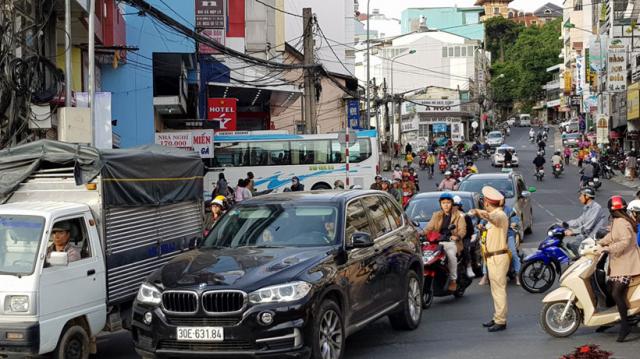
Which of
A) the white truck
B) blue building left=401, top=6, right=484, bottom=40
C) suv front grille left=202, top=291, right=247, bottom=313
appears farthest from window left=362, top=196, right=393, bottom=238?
blue building left=401, top=6, right=484, bottom=40

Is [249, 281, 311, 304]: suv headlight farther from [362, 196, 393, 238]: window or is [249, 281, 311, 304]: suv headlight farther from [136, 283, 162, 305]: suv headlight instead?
[362, 196, 393, 238]: window

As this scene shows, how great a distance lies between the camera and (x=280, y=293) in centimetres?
750

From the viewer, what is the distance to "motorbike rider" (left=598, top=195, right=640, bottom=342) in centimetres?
909

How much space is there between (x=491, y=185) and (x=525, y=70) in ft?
358

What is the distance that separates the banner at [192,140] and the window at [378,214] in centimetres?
1436

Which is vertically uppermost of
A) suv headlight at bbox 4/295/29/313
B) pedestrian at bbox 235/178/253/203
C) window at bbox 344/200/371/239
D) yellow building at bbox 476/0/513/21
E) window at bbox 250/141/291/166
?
yellow building at bbox 476/0/513/21

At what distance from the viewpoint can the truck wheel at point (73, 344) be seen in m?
8.11

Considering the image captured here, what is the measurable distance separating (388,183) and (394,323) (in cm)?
1358

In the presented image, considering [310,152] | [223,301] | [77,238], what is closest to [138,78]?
[310,152]

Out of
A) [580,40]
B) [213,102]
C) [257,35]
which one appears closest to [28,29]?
[213,102]

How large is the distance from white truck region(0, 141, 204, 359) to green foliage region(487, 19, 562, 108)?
116627mm

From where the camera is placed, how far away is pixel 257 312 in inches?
291

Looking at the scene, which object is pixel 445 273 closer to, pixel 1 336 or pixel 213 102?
pixel 1 336

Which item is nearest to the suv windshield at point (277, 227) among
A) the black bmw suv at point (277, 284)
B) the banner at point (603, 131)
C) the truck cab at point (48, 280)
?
the black bmw suv at point (277, 284)
